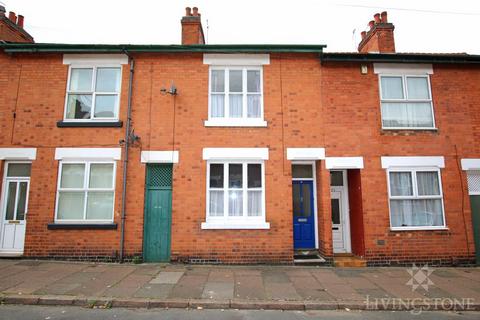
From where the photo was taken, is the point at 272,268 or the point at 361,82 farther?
the point at 361,82

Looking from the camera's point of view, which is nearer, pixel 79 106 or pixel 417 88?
pixel 79 106

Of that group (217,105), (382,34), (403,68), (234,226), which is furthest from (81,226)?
(382,34)

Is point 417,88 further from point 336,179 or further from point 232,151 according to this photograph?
point 232,151

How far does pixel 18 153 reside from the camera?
8680mm

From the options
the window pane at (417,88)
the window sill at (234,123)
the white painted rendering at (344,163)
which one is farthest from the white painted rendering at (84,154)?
the window pane at (417,88)

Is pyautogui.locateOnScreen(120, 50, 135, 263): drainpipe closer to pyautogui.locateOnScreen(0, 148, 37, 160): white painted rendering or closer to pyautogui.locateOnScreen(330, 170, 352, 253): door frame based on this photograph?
pyautogui.locateOnScreen(0, 148, 37, 160): white painted rendering

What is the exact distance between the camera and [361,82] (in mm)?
9188

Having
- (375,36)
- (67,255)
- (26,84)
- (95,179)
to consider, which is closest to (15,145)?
(26,84)

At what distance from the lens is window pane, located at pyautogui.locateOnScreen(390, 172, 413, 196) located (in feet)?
29.1

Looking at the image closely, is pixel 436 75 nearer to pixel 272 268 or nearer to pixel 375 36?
pixel 375 36

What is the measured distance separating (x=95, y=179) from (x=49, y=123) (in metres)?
2.25

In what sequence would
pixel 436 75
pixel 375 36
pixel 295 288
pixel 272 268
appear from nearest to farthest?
pixel 295 288, pixel 272 268, pixel 436 75, pixel 375 36

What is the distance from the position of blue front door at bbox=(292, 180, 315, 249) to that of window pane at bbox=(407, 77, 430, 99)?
4352mm

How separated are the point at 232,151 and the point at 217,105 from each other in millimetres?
1614
